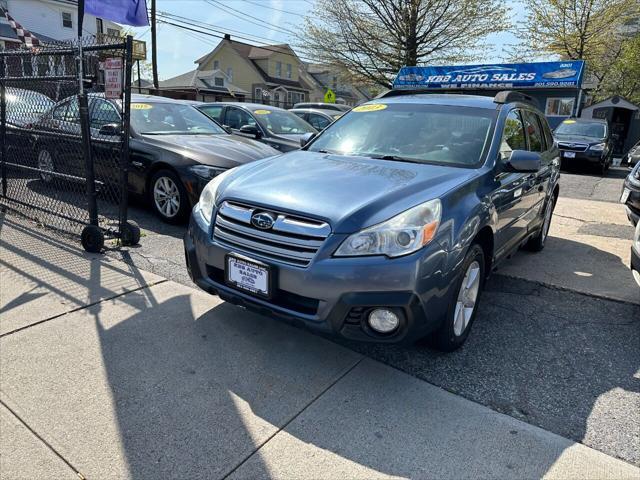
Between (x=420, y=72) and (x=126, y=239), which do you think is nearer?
(x=126, y=239)

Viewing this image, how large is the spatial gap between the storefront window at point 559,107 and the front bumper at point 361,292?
19.2m

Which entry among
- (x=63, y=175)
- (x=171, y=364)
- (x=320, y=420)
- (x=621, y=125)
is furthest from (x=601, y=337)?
(x=621, y=125)

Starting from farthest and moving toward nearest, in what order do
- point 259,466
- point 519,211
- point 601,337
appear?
1. point 519,211
2. point 601,337
3. point 259,466

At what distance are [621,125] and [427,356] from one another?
21762mm

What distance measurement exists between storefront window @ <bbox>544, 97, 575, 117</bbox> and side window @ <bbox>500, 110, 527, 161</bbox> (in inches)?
671

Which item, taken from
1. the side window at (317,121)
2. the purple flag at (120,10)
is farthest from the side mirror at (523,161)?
the side window at (317,121)

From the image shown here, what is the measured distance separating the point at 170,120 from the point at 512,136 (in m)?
4.62

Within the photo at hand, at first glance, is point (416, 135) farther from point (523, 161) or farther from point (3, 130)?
point (3, 130)

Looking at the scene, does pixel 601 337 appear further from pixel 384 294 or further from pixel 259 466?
pixel 259 466

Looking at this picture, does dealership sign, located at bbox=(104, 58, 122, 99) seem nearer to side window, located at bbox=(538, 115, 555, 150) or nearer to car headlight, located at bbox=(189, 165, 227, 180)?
car headlight, located at bbox=(189, 165, 227, 180)

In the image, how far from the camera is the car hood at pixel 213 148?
5.62 meters

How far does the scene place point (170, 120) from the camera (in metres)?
6.64

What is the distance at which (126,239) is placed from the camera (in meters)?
4.85

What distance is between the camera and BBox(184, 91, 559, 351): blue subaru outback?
8.22ft
